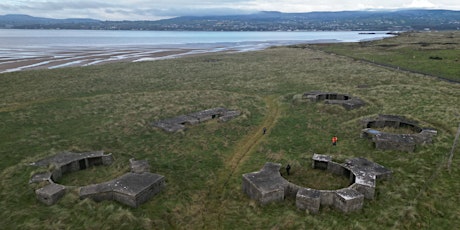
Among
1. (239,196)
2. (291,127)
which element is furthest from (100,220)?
(291,127)

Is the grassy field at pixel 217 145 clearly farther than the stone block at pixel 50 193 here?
No

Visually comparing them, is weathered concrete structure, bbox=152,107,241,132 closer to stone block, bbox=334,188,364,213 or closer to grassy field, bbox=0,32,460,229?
grassy field, bbox=0,32,460,229

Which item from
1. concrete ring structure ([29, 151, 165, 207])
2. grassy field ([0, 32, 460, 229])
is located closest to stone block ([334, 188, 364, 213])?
grassy field ([0, 32, 460, 229])

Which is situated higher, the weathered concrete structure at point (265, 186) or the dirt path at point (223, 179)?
the weathered concrete structure at point (265, 186)

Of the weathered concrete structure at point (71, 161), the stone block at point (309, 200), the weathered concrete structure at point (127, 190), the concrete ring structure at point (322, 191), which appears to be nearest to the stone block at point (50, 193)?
the weathered concrete structure at point (127, 190)

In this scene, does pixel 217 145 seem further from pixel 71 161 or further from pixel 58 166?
pixel 58 166

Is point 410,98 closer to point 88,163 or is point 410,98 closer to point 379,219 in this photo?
point 379,219

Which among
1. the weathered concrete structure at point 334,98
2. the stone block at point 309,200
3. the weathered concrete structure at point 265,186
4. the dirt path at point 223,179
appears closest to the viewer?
the stone block at point 309,200

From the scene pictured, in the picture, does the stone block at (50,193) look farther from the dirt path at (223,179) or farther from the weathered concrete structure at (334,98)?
the weathered concrete structure at (334,98)
